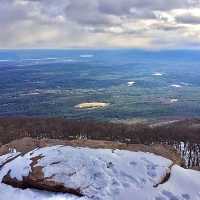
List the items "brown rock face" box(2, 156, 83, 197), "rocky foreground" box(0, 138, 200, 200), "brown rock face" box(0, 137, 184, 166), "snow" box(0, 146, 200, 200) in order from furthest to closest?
"brown rock face" box(0, 137, 184, 166) < "brown rock face" box(2, 156, 83, 197) < "rocky foreground" box(0, 138, 200, 200) < "snow" box(0, 146, 200, 200)

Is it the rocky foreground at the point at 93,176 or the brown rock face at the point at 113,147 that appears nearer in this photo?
the rocky foreground at the point at 93,176

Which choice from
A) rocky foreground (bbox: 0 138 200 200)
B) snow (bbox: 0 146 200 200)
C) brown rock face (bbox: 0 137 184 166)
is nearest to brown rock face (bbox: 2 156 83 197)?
rocky foreground (bbox: 0 138 200 200)

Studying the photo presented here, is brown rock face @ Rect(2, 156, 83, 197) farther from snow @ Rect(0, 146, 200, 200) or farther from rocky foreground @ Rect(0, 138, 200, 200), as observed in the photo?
snow @ Rect(0, 146, 200, 200)

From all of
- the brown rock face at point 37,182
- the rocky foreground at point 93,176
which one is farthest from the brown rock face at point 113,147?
the brown rock face at point 37,182

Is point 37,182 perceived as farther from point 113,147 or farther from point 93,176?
point 113,147

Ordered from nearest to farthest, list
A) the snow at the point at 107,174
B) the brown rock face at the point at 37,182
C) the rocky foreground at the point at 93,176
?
1. the snow at the point at 107,174
2. the rocky foreground at the point at 93,176
3. the brown rock face at the point at 37,182

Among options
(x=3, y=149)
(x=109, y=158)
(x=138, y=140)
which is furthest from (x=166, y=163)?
(x=138, y=140)

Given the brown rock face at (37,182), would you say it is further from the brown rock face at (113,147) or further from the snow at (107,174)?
the brown rock face at (113,147)

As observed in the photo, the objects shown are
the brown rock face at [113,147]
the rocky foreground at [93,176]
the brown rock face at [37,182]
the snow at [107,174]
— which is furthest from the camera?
the brown rock face at [113,147]
